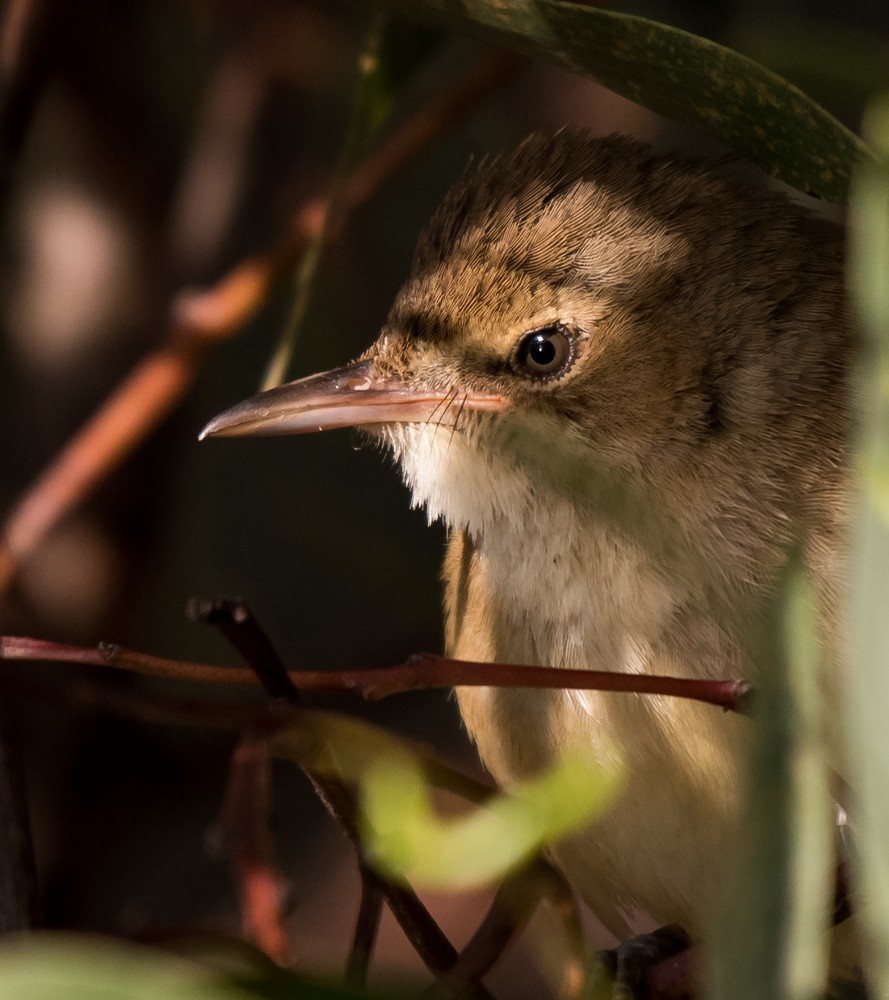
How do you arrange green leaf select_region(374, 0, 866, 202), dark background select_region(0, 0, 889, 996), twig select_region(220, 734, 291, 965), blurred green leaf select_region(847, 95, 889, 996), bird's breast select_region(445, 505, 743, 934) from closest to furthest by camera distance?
1. blurred green leaf select_region(847, 95, 889, 996)
2. twig select_region(220, 734, 291, 965)
3. green leaf select_region(374, 0, 866, 202)
4. bird's breast select_region(445, 505, 743, 934)
5. dark background select_region(0, 0, 889, 996)

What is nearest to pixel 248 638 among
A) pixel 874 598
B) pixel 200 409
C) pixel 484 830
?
pixel 484 830

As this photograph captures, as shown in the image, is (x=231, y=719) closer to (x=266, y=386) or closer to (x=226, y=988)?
(x=226, y=988)

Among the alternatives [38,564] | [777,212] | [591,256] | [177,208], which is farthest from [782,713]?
[177,208]

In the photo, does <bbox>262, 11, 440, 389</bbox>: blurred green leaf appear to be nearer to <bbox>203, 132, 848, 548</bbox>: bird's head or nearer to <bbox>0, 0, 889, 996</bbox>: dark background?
<bbox>203, 132, 848, 548</bbox>: bird's head

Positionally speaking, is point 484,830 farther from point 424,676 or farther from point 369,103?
point 369,103

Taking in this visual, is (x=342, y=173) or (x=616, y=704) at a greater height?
(x=342, y=173)

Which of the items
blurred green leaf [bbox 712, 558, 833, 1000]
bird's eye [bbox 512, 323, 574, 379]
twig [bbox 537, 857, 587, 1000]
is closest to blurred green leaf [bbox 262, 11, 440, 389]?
bird's eye [bbox 512, 323, 574, 379]
